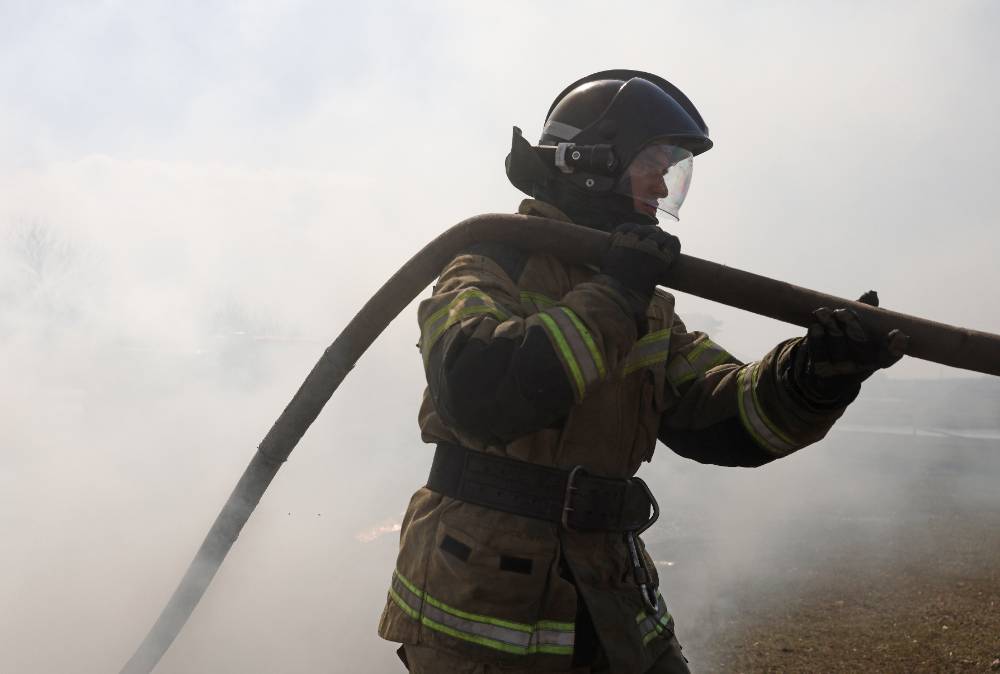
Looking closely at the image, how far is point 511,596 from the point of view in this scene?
69.5 inches

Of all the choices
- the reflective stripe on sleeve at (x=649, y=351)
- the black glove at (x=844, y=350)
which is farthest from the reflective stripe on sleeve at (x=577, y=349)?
the black glove at (x=844, y=350)

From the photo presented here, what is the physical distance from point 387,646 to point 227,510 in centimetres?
372

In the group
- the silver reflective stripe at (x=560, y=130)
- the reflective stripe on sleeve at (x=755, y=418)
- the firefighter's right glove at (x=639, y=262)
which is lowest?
the reflective stripe on sleeve at (x=755, y=418)

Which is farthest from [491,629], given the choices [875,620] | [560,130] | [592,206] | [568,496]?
[875,620]

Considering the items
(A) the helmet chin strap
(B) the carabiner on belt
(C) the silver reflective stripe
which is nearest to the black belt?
(B) the carabiner on belt

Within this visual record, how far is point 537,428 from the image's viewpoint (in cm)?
173

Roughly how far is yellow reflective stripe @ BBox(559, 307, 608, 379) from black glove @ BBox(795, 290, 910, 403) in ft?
2.00

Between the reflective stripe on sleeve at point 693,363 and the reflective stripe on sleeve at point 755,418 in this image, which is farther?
the reflective stripe on sleeve at point 693,363

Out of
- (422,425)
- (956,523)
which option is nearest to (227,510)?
(422,425)

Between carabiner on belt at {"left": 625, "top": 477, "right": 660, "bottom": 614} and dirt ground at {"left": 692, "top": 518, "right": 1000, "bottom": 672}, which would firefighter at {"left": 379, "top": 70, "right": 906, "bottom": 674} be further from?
dirt ground at {"left": 692, "top": 518, "right": 1000, "bottom": 672}

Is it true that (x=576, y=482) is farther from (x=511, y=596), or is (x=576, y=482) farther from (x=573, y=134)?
(x=573, y=134)

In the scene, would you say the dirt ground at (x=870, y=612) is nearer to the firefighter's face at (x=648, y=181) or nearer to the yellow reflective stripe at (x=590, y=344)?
the firefighter's face at (x=648, y=181)

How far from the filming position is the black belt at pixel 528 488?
1.86m

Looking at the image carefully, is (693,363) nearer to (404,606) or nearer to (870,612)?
(404,606)
